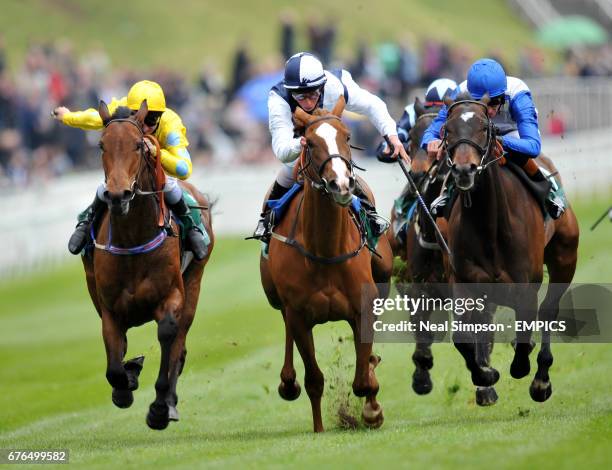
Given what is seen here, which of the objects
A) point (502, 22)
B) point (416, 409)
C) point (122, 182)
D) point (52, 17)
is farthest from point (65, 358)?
point (502, 22)

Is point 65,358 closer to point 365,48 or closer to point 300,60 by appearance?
point 300,60

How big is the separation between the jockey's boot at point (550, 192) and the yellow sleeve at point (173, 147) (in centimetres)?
280

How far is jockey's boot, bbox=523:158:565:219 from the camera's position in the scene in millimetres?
12289

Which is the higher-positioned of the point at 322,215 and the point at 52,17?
the point at 322,215

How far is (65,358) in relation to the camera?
19.9 meters

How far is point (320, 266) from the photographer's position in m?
11.3

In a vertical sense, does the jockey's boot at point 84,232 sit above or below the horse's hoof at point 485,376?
above

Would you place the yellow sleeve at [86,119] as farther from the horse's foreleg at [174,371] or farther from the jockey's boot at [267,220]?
the horse's foreleg at [174,371]

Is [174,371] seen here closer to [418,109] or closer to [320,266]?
[320,266]

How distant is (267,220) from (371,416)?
5.86 feet

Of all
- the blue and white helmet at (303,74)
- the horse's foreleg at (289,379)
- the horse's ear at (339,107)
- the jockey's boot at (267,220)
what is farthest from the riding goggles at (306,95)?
the horse's foreleg at (289,379)

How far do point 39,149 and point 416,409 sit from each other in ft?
50.2

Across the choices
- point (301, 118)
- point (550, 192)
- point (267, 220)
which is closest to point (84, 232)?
point (267, 220)

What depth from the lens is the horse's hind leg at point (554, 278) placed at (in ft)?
41.2
